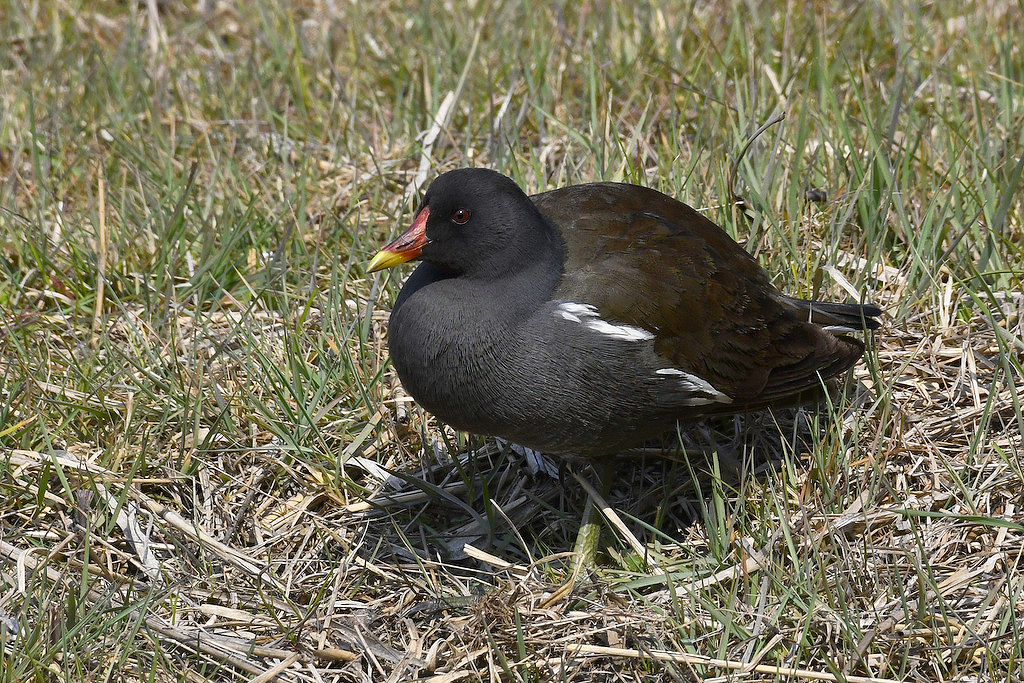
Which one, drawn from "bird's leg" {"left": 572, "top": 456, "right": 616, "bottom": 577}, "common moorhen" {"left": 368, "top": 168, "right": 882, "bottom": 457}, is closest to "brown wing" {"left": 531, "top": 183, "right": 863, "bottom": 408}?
"common moorhen" {"left": 368, "top": 168, "right": 882, "bottom": 457}

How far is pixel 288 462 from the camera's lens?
3.46 metres

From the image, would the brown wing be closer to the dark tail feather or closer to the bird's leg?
the dark tail feather

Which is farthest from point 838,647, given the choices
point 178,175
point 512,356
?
point 178,175

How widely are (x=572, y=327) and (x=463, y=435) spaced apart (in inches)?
32.2

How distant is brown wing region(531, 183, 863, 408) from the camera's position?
298 centimetres

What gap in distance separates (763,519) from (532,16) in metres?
2.87

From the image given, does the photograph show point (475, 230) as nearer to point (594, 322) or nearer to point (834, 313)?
point (594, 322)

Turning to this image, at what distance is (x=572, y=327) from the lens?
289 cm

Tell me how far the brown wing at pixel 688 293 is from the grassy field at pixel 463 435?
20cm

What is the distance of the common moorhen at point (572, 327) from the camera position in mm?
2902

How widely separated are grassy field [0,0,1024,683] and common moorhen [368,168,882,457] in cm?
25

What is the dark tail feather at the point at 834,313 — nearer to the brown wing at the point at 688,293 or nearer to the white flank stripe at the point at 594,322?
the brown wing at the point at 688,293

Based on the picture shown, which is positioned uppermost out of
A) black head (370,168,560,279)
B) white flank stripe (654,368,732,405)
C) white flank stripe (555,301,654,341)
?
black head (370,168,560,279)

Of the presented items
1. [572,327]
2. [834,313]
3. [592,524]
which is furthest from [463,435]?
[834,313]
